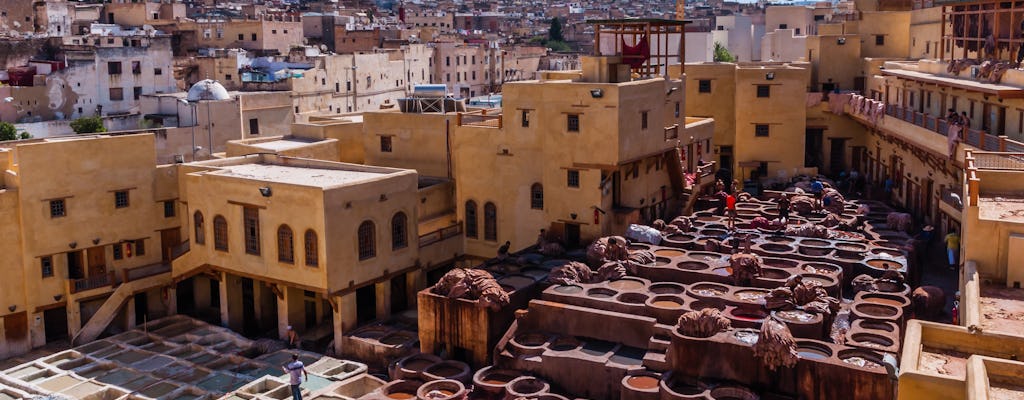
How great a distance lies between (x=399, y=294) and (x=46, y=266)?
1261cm

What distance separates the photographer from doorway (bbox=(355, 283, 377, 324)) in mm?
35219

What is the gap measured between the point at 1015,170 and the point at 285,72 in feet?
177

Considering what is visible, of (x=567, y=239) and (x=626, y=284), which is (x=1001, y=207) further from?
(x=567, y=239)

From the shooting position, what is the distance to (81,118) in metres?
56.9

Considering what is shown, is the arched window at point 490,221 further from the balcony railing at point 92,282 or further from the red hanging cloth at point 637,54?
the balcony railing at point 92,282

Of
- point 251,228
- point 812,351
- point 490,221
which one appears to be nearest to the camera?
point 812,351

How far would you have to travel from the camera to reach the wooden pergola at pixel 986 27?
3391cm

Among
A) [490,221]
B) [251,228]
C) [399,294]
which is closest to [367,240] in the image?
[399,294]

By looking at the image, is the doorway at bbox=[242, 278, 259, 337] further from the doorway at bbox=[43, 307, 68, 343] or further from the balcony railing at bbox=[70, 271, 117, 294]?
the doorway at bbox=[43, 307, 68, 343]

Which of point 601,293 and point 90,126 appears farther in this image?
point 90,126

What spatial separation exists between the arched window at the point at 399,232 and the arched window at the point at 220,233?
5.91 meters

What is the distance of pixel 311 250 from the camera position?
104 feet

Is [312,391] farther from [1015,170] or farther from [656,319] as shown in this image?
[1015,170]

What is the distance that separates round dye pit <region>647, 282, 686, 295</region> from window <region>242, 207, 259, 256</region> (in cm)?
1360
